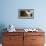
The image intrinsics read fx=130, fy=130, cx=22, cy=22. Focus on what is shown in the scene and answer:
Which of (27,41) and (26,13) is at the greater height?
(26,13)

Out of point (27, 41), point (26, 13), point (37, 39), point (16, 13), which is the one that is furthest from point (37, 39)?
point (16, 13)

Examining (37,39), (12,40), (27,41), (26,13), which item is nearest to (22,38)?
(27,41)

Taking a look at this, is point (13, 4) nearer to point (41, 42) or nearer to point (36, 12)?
point (36, 12)

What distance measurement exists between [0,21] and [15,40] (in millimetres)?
910

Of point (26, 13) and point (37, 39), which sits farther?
point (26, 13)

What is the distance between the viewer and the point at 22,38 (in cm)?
378

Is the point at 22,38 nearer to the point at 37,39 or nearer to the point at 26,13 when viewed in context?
the point at 37,39

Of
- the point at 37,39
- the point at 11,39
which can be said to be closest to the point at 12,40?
the point at 11,39

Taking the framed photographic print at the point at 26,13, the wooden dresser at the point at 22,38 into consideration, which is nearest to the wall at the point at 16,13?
the framed photographic print at the point at 26,13

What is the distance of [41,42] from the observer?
3.81 meters

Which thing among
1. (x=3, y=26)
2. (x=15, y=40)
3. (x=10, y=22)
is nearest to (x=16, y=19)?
(x=10, y=22)

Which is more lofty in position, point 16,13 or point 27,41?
point 16,13

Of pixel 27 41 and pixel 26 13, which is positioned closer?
pixel 27 41

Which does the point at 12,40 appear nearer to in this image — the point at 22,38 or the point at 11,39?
the point at 11,39
